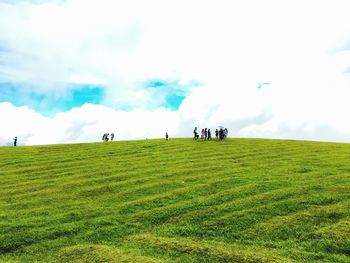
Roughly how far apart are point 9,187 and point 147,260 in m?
23.4

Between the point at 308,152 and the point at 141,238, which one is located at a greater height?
the point at 308,152

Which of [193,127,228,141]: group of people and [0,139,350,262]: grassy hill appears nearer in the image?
[0,139,350,262]: grassy hill

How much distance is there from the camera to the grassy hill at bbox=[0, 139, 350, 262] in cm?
2033

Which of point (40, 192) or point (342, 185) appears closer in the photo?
point (342, 185)

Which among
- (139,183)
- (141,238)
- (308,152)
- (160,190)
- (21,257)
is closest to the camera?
(21,257)

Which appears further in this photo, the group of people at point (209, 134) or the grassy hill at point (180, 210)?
the group of people at point (209, 134)

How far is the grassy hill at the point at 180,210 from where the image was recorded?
20.3 m

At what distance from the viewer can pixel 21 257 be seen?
21.1m

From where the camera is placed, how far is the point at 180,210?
2689cm

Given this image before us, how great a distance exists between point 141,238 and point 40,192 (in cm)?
1561

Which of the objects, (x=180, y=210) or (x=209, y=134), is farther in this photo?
(x=209, y=134)

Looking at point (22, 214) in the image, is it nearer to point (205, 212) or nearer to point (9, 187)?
point (9, 187)

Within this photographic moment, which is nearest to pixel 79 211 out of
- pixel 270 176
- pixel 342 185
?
pixel 270 176

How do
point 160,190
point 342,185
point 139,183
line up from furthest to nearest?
point 139,183, point 160,190, point 342,185
